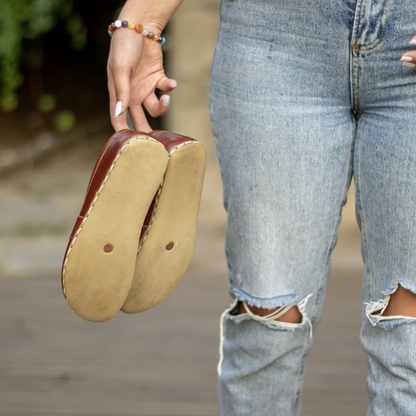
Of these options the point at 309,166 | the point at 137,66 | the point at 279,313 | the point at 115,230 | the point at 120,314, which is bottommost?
the point at 120,314

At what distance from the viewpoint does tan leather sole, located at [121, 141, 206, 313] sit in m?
0.92

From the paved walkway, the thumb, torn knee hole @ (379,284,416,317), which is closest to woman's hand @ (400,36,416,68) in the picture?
torn knee hole @ (379,284,416,317)

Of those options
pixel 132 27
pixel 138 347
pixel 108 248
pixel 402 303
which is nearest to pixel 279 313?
pixel 402 303

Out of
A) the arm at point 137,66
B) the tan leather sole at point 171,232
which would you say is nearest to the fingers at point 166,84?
the arm at point 137,66

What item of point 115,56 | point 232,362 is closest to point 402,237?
point 232,362

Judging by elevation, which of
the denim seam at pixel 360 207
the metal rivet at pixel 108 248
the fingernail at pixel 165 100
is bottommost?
the metal rivet at pixel 108 248

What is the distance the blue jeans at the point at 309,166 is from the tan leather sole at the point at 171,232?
0.19 ft

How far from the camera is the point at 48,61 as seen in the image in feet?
19.9

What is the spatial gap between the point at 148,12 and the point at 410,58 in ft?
1.46

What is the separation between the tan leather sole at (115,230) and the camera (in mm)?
868

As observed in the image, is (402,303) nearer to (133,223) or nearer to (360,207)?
(360,207)

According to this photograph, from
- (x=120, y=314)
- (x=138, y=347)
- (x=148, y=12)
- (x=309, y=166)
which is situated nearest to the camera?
(x=309, y=166)

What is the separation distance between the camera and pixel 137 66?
0.99 meters

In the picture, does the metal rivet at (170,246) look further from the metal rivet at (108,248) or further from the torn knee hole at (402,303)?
the torn knee hole at (402,303)
